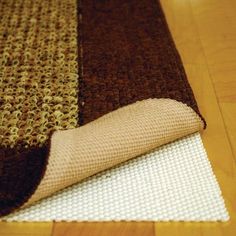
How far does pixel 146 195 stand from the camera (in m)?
0.74

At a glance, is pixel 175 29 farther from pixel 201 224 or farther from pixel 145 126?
pixel 201 224

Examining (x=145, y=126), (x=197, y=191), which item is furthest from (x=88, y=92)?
(x=197, y=191)

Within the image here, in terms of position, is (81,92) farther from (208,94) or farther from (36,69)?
(208,94)

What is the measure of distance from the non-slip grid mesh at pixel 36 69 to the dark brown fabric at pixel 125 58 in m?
0.04

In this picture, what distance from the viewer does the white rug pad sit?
71 cm

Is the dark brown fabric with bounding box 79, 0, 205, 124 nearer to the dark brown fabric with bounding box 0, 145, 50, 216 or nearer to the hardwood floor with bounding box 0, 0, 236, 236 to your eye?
the hardwood floor with bounding box 0, 0, 236, 236

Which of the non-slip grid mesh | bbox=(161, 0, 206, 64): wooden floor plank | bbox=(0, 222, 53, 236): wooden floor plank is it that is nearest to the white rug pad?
bbox=(0, 222, 53, 236): wooden floor plank

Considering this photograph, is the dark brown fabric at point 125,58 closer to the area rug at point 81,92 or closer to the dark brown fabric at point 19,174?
the area rug at point 81,92

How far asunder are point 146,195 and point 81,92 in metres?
0.33

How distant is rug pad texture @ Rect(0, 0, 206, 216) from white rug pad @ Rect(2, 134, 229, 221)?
0.03 m

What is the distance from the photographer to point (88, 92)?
3.17 feet

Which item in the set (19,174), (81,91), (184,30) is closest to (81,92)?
(81,91)

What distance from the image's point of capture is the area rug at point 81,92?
74cm

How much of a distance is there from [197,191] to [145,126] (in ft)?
0.50
